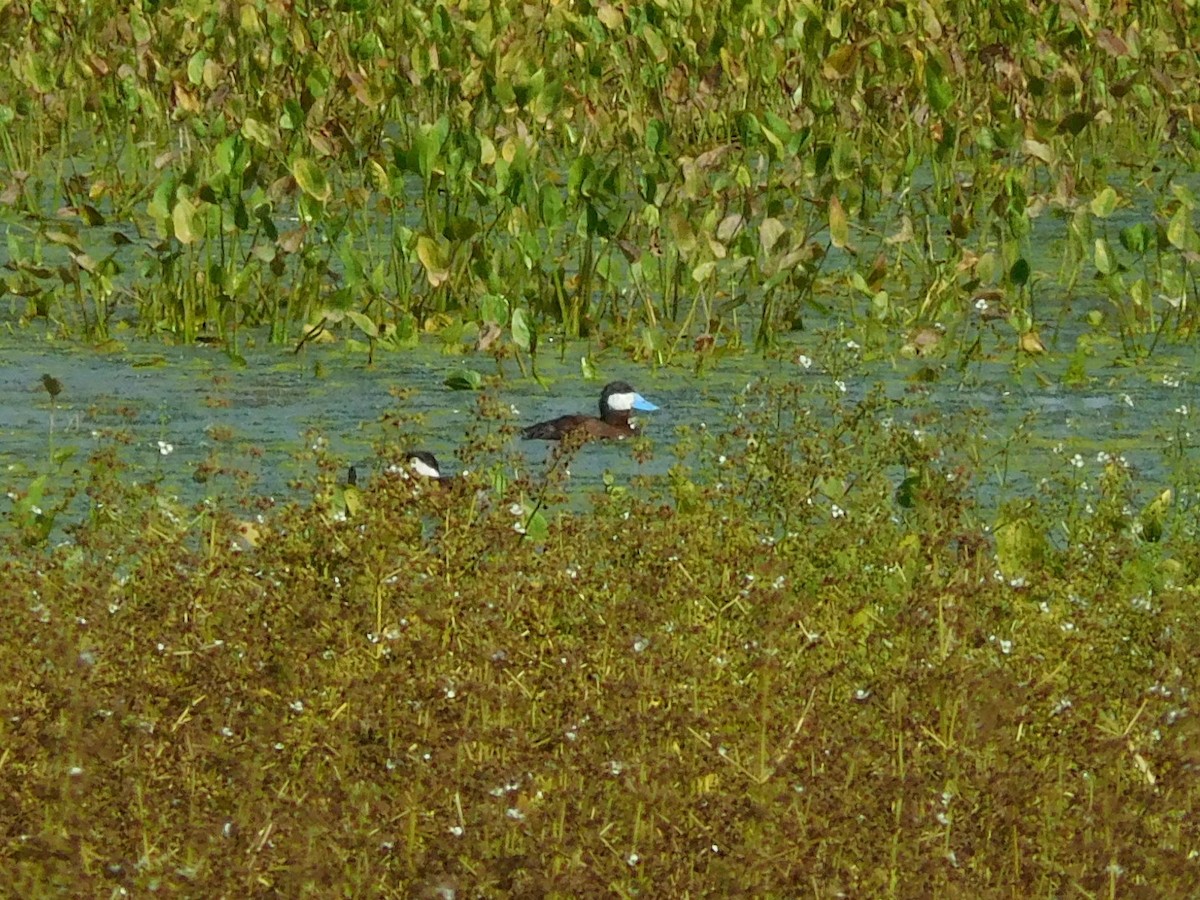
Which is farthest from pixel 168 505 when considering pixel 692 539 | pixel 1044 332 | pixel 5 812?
pixel 1044 332

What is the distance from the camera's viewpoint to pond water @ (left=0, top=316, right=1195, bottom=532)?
6.45 m

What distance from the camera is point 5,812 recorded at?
3934 millimetres

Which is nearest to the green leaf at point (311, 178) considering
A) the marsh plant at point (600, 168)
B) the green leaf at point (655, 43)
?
the marsh plant at point (600, 168)

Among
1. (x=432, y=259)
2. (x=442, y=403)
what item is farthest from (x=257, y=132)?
(x=442, y=403)

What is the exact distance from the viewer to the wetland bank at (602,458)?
3.94 meters

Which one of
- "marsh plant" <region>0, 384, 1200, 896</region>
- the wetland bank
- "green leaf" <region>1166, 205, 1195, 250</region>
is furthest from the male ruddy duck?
"green leaf" <region>1166, 205, 1195, 250</region>

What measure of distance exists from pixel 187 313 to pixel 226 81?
7.61 feet

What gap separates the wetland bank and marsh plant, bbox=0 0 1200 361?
3 centimetres

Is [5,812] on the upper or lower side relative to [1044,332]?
upper

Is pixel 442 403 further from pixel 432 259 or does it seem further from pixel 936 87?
pixel 936 87

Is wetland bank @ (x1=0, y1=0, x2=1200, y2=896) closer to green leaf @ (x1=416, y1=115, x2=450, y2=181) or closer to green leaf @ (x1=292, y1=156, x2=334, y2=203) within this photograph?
green leaf @ (x1=292, y1=156, x2=334, y2=203)

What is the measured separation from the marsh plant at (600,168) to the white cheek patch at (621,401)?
489mm

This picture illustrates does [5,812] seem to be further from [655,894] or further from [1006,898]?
[1006,898]

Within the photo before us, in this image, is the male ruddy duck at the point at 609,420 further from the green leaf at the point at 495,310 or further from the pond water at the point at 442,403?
the green leaf at the point at 495,310
